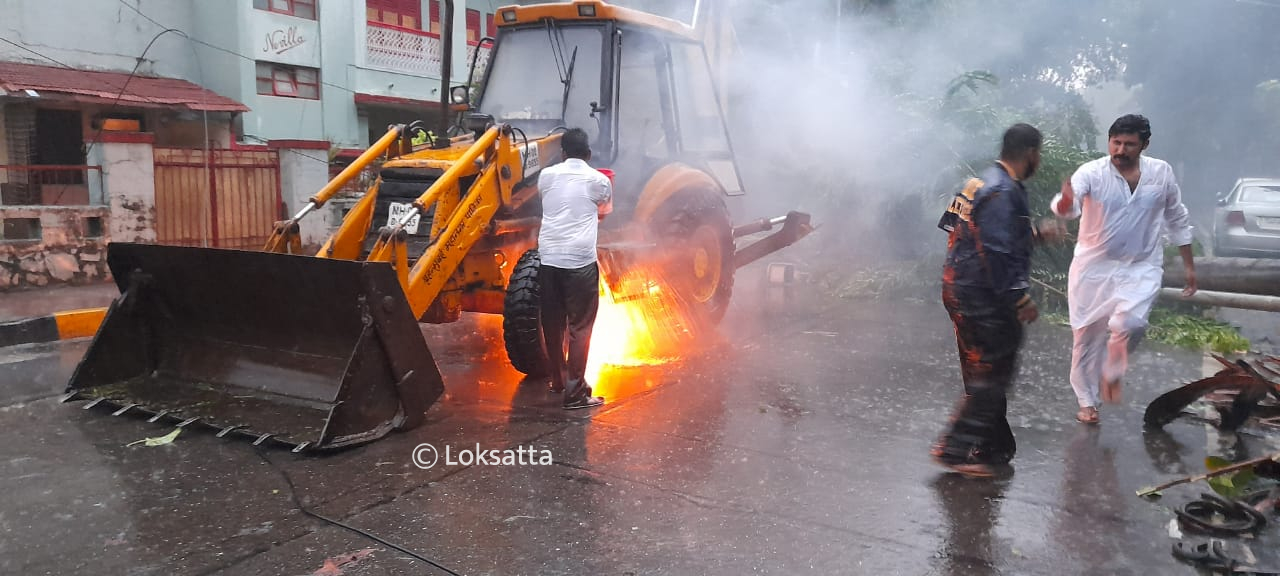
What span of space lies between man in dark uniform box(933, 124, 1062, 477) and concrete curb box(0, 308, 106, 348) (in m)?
7.05

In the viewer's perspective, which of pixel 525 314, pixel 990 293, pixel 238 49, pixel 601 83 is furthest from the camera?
pixel 238 49

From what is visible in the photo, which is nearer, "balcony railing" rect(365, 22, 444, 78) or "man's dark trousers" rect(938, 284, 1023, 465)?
"man's dark trousers" rect(938, 284, 1023, 465)

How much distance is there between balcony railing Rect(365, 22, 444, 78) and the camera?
2236cm

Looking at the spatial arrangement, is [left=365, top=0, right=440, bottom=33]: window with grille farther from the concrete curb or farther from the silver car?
the silver car

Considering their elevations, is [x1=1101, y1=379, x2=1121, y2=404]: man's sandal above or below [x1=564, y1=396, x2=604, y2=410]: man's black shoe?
above

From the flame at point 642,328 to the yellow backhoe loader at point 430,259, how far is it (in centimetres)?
13

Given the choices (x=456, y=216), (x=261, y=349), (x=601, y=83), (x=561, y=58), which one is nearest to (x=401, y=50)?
(x=561, y=58)

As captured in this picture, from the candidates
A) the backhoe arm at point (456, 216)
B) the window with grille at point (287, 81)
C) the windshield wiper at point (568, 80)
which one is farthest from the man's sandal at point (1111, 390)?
the window with grille at point (287, 81)

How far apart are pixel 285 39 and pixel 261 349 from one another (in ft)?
58.7

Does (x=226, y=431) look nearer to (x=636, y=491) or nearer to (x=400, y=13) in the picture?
(x=636, y=491)

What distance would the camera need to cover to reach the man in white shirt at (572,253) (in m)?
5.16

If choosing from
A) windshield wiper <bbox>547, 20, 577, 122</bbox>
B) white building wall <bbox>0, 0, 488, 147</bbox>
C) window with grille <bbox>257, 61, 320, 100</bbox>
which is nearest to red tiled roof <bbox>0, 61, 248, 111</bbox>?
white building wall <bbox>0, 0, 488, 147</bbox>

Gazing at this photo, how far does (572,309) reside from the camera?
5246 mm

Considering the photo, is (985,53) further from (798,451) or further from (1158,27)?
(798,451)
